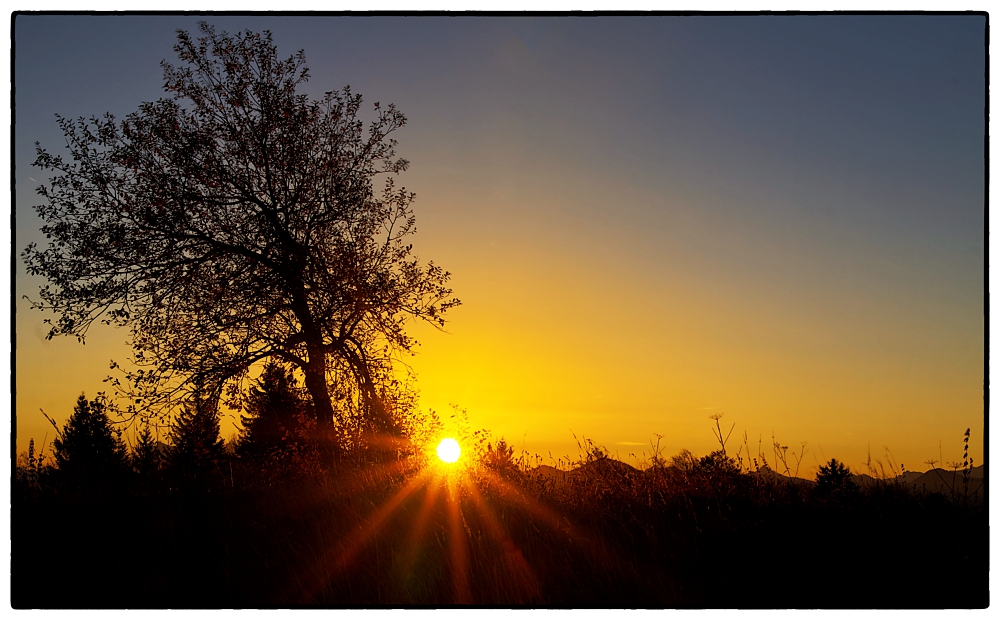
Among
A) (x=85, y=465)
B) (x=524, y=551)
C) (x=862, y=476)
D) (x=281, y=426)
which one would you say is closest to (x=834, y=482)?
(x=862, y=476)

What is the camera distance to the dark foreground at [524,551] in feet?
23.9

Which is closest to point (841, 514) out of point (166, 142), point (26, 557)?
point (26, 557)

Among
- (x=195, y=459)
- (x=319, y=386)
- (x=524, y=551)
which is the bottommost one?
(x=524, y=551)

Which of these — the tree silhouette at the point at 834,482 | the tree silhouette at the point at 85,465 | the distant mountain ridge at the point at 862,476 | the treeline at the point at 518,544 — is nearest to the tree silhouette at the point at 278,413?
the tree silhouette at the point at 85,465

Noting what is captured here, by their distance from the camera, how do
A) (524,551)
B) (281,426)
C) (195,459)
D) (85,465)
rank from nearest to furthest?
1. (524,551)
2. (85,465)
3. (195,459)
4. (281,426)

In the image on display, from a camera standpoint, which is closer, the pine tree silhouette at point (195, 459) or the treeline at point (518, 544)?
the treeline at point (518, 544)

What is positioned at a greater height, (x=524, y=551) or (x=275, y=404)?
(x=275, y=404)

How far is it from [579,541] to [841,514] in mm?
2922

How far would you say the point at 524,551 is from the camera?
7.59 metres

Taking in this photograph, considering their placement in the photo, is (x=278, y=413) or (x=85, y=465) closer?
(x=85, y=465)

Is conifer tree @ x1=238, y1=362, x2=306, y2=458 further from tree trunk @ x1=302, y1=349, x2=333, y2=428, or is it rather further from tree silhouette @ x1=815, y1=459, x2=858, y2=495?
tree silhouette @ x1=815, y1=459, x2=858, y2=495

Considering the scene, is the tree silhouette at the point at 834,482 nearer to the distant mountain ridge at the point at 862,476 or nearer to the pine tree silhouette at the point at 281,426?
the distant mountain ridge at the point at 862,476

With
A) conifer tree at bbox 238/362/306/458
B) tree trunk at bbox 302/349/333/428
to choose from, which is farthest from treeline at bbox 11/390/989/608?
tree trunk at bbox 302/349/333/428

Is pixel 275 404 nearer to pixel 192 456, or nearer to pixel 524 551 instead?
pixel 192 456
